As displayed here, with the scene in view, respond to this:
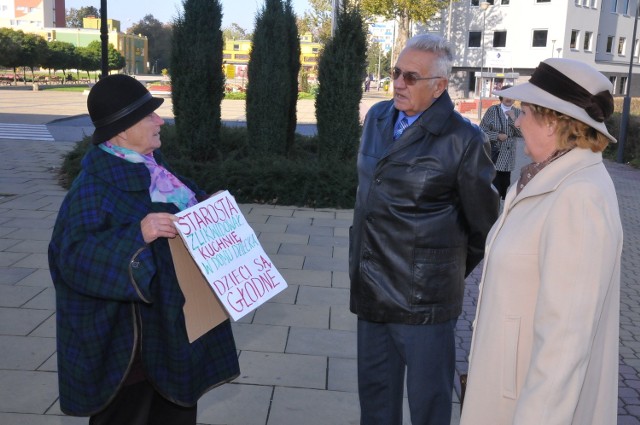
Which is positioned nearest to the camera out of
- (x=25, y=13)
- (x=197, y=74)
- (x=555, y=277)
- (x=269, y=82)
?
(x=555, y=277)

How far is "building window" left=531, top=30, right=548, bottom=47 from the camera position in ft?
176

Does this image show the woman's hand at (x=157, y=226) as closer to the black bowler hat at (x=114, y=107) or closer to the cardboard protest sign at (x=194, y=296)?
the cardboard protest sign at (x=194, y=296)

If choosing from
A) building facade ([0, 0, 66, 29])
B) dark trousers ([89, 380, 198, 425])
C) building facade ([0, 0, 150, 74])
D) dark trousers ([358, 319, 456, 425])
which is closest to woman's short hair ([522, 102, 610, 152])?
dark trousers ([358, 319, 456, 425])

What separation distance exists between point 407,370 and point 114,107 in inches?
61.1

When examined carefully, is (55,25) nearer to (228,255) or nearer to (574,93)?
(228,255)

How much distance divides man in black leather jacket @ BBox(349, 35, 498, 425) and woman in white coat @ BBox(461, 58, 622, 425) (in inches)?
25.6

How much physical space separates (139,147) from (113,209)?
27 centimetres

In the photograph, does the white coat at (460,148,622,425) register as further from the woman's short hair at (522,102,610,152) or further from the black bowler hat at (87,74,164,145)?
the black bowler hat at (87,74,164,145)

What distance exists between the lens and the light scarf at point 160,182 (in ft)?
8.27

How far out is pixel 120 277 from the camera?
92.6 inches

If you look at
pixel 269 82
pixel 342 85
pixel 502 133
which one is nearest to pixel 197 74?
pixel 269 82

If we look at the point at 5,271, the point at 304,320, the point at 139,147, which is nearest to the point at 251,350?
the point at 304,320

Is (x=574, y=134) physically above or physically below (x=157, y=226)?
above

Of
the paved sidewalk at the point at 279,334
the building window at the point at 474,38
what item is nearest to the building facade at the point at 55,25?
the building window at the point at 474,38
